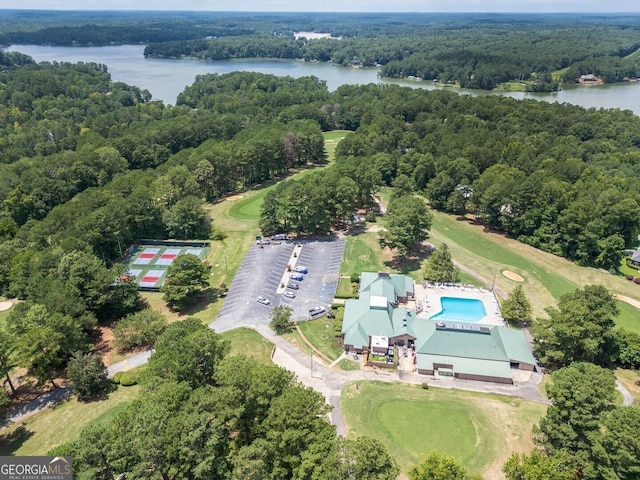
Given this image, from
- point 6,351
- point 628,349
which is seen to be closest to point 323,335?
point 6,351

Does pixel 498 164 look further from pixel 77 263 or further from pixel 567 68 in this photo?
pixel 567 68

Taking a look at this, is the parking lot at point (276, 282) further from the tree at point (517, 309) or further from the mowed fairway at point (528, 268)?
the tree at point (517, 309)

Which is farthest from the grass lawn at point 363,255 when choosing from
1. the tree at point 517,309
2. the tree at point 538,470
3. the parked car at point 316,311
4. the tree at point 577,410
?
the tree at point 538,470

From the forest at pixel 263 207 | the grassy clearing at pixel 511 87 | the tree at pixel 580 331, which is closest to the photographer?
the forest at pixel 263 207

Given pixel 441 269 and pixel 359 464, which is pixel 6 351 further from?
pixel 441 269

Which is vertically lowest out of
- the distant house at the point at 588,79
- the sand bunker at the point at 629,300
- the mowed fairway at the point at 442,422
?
the sand bunker at the point at 629,300

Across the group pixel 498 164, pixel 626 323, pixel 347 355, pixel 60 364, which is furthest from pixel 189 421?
pixel 498 164

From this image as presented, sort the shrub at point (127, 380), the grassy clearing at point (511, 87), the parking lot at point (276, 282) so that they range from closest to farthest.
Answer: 1. the shrub at point (127, 380)
2. the parking lot at point (276, 282)
3. the grassy clearing at point (511, 87)
